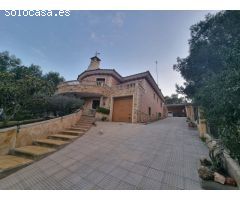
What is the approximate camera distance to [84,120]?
31.0ft

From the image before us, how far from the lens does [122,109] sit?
39.6ft

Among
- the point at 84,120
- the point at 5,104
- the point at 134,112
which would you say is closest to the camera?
the point at 5,104

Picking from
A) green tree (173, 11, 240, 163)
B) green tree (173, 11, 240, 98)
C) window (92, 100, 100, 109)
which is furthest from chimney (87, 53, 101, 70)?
green tree (173, 11, 240, 98)

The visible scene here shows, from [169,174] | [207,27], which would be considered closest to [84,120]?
[169,174]

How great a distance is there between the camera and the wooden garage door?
11.6 m

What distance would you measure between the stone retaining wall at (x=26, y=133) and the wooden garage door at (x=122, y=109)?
18.9 feet

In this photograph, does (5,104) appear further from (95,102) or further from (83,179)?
(95,102)

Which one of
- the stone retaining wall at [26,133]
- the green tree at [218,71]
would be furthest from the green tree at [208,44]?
the stone retaining wall at [26,133]

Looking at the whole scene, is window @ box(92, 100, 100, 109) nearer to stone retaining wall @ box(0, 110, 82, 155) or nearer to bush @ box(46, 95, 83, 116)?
bush @ box(46, 95, 83, 116)

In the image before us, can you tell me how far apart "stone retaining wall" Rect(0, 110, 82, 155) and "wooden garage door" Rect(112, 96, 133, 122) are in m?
5.76

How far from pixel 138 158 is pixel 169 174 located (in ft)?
3.77

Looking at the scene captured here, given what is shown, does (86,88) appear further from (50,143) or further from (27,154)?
(27,154)

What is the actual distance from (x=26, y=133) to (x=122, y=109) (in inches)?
320

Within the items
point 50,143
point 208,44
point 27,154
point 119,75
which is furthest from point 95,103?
point 208,44
